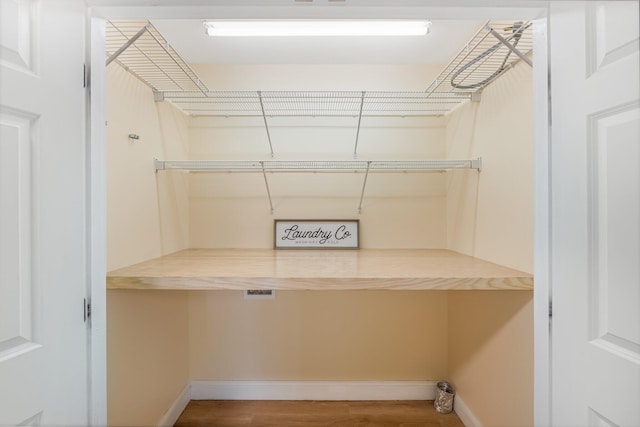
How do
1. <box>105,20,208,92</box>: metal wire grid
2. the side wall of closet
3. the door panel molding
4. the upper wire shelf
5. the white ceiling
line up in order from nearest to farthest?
the door panel molding
<box>105,20,208,92</box>: metal wire grid
the upper wire shelf
the white ceiling
the side wall of closet

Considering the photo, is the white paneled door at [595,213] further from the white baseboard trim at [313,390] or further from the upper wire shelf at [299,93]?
the white baseboard trim at [313,390]

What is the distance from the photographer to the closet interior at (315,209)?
5.23 feet

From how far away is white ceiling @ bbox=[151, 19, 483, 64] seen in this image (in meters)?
1.63

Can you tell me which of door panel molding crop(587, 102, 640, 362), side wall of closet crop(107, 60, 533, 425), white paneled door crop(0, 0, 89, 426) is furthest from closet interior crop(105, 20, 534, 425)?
door panel molding crop(587, 102, 640, 362)

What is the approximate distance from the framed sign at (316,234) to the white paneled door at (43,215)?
1.22 metres

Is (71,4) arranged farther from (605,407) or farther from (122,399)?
(605,407)

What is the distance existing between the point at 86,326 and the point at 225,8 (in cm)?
104

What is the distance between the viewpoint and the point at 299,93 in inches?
72.2

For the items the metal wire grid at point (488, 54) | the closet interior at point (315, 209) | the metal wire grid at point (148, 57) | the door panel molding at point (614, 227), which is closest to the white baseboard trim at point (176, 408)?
the closet interior at point (315, 209)

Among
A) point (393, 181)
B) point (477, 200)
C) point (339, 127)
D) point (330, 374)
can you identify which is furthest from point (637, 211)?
point (330, 374)

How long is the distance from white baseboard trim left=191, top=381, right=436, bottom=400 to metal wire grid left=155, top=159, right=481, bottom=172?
1415 mm

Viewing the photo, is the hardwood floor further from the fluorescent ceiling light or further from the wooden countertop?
the fluorescent ceiling light

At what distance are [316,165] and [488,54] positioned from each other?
1073 mm

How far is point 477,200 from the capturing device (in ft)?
5.57
